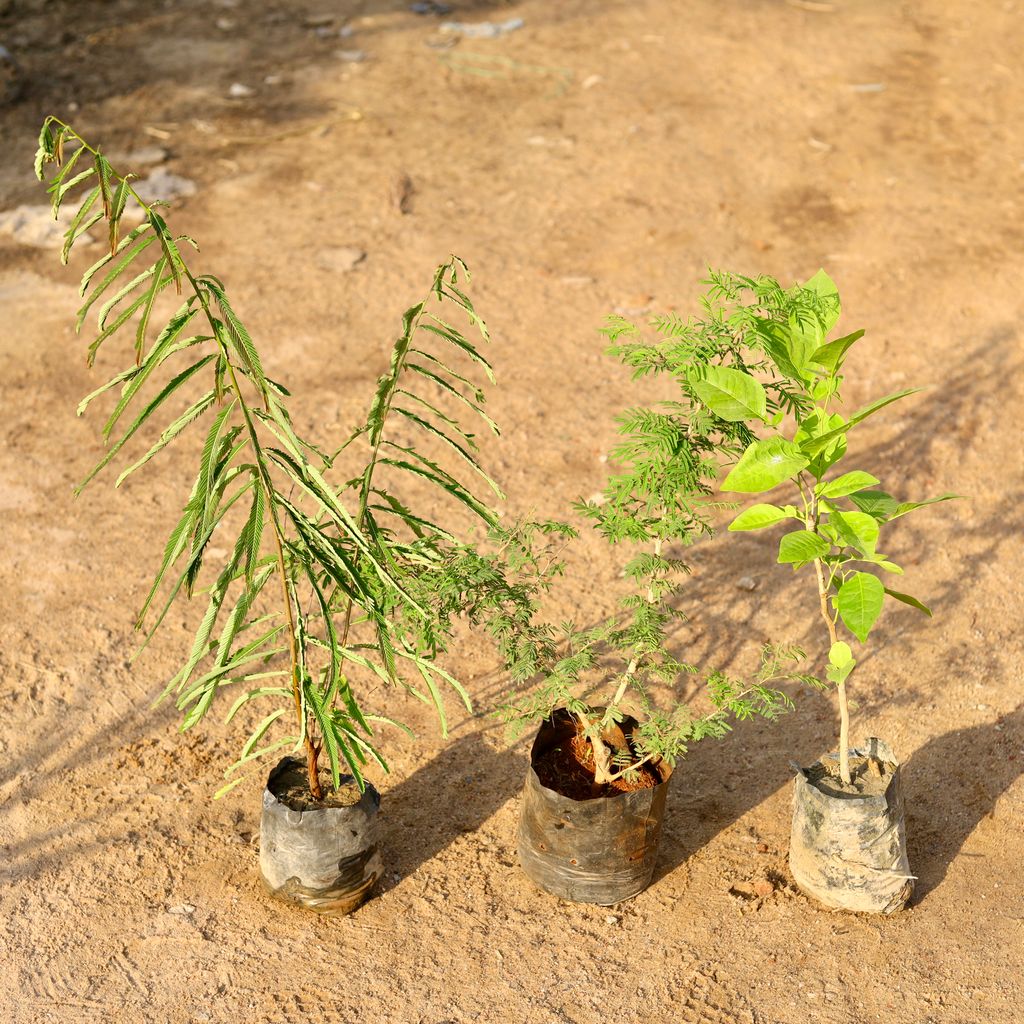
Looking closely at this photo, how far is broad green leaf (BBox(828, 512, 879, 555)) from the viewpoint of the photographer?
3080 mm

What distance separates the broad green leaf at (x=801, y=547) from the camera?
10.3 ft

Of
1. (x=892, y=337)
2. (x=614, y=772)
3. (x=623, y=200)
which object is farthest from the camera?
(x=623, y=200)

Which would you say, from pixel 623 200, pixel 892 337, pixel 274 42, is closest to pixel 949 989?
pixel 892 337

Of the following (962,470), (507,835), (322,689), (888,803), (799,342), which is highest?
(799,342)

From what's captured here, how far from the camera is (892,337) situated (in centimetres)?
648

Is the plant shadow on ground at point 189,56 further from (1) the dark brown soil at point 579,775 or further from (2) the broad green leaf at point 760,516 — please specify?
(2) the broad green leaf at point 760,516

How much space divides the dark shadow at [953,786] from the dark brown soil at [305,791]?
168 centimetres

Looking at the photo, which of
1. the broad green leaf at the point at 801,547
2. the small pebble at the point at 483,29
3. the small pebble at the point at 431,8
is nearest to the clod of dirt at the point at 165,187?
the small pebble at the point at 483,29

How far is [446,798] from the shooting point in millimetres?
4141

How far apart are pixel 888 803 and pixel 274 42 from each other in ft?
25.5

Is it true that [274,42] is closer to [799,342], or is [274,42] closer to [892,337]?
[892,337]

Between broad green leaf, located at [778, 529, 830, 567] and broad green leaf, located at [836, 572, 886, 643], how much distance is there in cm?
12

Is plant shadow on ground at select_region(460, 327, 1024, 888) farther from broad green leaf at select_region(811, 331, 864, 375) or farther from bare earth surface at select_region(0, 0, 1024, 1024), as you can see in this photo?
broad green leaf at select_region(811, 331, 864, 375)

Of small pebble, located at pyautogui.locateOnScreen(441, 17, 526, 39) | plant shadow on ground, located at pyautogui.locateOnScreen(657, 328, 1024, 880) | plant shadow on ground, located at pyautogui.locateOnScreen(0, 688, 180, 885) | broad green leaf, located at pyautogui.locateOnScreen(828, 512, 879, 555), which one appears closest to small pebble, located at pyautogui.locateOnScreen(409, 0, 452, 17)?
small pebble, located at pyautogui.locateOnScreen(441, 17, 526, 39)
